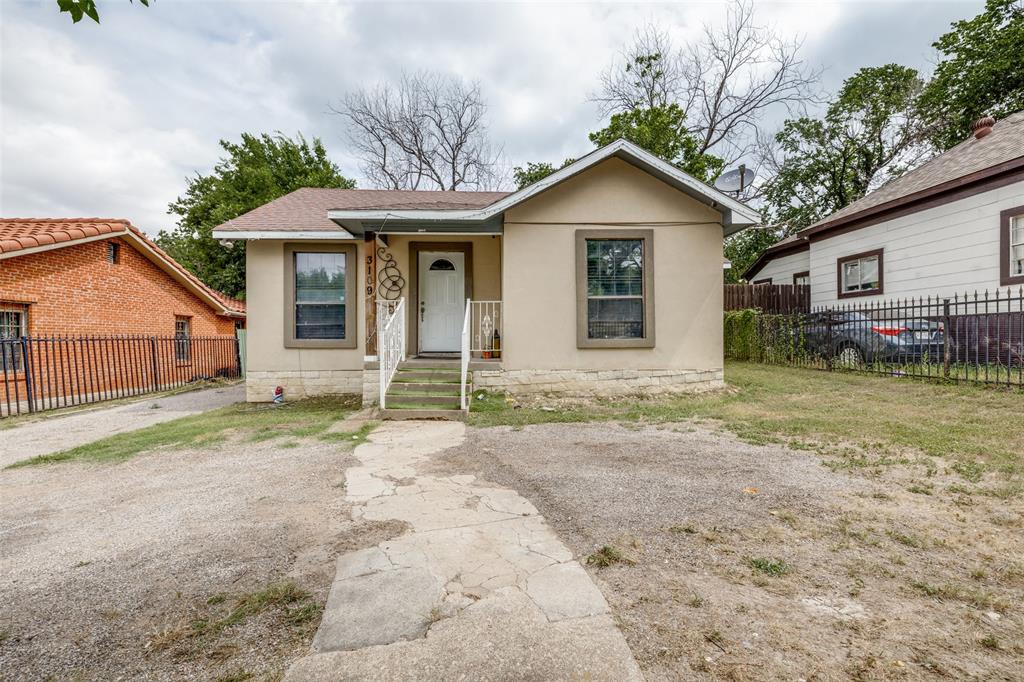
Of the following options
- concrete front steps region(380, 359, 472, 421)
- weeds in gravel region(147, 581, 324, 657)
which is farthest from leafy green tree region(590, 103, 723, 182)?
weeds in gravel region(147, 581, 324, 657)

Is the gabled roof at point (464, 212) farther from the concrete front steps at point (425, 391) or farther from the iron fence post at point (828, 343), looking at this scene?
the iron fence post at point (828, 343)

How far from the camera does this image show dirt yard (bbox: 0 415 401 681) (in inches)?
72.6

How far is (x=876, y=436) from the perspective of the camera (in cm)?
512

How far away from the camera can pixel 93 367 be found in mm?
10930

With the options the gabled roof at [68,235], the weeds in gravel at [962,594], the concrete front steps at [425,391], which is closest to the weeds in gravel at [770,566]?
the weeds in gravel at [962,594]

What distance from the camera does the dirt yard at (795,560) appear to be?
69.2 inches

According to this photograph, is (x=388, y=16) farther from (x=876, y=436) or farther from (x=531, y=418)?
(x=876, y=436)

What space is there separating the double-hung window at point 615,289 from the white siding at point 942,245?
24.4 feet

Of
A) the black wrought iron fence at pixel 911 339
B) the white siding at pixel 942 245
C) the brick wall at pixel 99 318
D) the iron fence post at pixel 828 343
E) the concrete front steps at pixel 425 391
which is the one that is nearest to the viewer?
the concrete front steps at pixel 425 391

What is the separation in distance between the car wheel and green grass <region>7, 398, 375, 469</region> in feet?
32.4

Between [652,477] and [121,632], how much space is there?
3.55 meters

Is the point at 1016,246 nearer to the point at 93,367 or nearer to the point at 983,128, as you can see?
the point at 983,128

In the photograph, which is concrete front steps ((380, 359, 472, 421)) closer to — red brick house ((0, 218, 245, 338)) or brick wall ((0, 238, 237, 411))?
brick wall ((0, 238, 237, 411))

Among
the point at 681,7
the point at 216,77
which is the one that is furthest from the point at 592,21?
the point at 216,77
